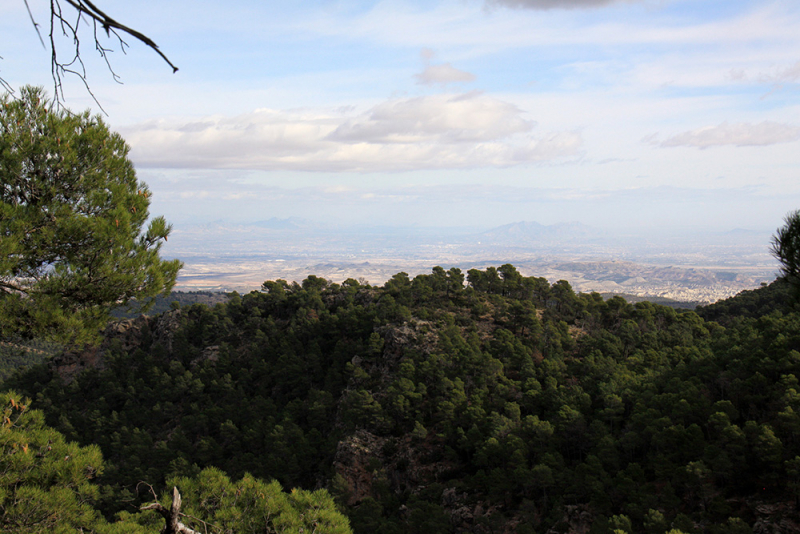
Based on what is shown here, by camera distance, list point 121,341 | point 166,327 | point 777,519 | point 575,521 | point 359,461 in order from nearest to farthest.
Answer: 1. point 777,519
2. point 575,521
3. point 359,461
4. point 166,327
5. point 121,341

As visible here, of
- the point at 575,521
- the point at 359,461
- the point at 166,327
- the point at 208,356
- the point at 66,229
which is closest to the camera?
the point at 66,229

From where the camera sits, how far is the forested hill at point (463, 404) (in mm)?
28844

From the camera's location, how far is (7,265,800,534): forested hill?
28.8 meters

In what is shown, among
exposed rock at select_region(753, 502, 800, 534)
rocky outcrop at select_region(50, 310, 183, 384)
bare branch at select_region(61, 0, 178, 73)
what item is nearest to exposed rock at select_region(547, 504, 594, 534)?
exposed rock at select_region(753, 502, 800, 534)

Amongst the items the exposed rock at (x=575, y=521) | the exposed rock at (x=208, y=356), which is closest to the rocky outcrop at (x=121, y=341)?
the exposed rock at (x=208, y=356)

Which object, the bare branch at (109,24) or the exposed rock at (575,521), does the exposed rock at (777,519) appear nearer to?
the exposed rock at (575,521)

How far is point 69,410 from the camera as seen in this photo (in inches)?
2327

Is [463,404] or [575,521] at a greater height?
[463,404]

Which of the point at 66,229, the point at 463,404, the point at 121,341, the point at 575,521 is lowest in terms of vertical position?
the point at 575,521

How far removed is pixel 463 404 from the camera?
41.3m

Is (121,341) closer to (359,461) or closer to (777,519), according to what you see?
(359,461)

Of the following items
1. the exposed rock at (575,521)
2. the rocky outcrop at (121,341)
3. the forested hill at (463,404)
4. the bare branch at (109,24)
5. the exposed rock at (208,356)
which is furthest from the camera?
the rocky outcrop at (121,341)

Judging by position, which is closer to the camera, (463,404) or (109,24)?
(109,24)

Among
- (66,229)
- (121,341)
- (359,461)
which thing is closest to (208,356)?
(121,341)
